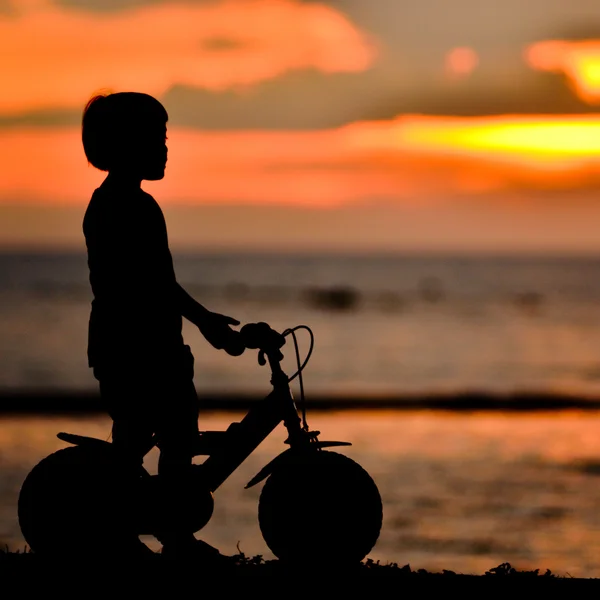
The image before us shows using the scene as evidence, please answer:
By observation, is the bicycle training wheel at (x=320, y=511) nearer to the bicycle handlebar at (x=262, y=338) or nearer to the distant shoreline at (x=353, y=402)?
the bicycle handlebar at (x=262, y=338)

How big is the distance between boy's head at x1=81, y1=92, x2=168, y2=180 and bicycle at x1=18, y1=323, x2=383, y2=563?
3.34 ft

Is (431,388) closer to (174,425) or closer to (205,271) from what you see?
(174,425)

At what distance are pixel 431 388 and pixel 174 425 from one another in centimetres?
2693

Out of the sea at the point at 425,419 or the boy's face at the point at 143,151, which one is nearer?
the boy's face at the point at 143,151

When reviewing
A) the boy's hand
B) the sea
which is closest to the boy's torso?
the boy's hand

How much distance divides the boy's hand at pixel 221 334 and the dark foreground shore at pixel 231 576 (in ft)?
3.63

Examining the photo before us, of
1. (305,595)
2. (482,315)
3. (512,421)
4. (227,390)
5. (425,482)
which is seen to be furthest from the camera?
(482,315)

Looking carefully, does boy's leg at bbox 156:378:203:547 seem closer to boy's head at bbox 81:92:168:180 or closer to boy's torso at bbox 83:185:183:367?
boy's torso at bbox 83:185:183:367

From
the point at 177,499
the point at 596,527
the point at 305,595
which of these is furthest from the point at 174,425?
the point at 596,527

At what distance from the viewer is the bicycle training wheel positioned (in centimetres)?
641

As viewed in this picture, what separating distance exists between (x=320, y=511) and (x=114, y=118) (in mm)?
2259

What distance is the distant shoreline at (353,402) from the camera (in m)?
26.6

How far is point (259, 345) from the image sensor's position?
20.8 feet

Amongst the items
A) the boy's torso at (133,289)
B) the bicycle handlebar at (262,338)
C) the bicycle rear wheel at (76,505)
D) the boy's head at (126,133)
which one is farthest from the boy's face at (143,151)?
the bicycle rear wheel at (76,505)
